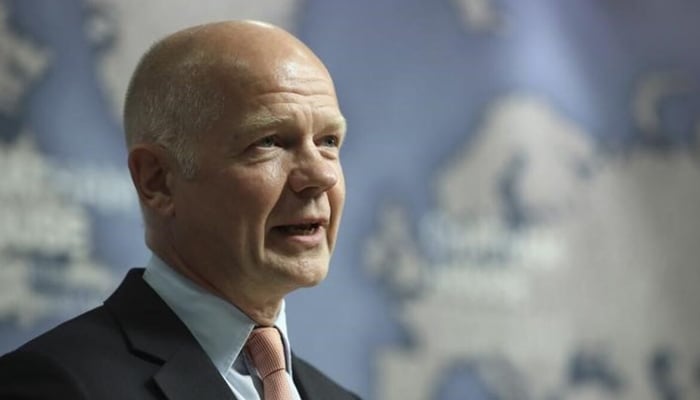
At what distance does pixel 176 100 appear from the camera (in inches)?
73.3

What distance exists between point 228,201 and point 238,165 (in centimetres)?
5

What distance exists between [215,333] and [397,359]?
5.83ft

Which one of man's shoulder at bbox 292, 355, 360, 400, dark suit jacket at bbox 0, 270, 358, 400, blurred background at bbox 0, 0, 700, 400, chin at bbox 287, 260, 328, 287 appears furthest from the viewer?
blurred background at bbox 0, 0, 700, 400

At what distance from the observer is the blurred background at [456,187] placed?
288 cm

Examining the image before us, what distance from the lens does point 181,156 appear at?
1857 millimetres

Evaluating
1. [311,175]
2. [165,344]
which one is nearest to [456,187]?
[311,175]

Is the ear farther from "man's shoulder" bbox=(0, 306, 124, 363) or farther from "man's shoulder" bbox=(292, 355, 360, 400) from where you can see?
"man's shoulder" bbox=(292, 355, 360, 400)

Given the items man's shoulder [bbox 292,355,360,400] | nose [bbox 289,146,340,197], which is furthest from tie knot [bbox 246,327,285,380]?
nose [bbox 289,146,340,197]

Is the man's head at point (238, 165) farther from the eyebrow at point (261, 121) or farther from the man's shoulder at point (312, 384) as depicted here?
the man's shoulder at point (312, 384)

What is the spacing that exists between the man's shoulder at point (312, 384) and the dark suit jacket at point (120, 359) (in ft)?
0.71

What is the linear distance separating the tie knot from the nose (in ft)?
0.67

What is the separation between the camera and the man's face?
1822mm

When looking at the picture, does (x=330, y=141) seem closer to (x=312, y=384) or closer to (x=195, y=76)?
(x=195, y=76)

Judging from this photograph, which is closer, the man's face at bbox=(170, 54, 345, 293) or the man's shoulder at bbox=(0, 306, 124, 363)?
the man's shoulder at bbox=(0, 306, 124, 363)
